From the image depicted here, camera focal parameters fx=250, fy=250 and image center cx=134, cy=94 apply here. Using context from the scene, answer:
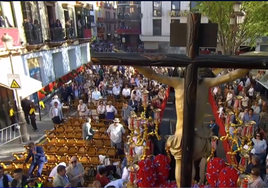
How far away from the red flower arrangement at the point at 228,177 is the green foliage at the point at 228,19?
30.5 feet

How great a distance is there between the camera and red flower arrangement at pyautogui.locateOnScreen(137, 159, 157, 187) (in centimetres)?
339

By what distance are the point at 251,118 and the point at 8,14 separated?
Result: 12.5 m

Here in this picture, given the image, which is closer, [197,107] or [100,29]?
[197,107]

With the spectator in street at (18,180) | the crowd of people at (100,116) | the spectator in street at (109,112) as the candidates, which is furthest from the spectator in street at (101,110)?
the spectator in street at (18,180)

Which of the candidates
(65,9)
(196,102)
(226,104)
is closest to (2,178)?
(196,102)

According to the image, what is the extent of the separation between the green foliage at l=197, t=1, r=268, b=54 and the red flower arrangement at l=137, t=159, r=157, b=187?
940 cm

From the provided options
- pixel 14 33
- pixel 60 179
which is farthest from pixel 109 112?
pixel 14 33

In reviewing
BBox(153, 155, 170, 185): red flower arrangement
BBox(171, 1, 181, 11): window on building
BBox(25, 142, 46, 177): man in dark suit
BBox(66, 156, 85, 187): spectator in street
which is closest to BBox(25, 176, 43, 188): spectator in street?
BBox(66, 156, 85, 187): spectator in street

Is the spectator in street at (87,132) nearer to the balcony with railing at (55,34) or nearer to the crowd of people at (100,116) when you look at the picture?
the crowd of people at (100,116)

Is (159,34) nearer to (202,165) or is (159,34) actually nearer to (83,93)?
(83,93)

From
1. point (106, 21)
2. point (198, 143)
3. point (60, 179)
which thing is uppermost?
point (106, 21)

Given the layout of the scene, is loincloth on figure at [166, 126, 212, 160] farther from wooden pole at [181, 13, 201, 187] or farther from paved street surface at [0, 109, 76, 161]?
paved street surface at [0, 109, 76, 161]

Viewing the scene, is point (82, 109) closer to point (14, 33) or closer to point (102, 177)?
point (102, 177)

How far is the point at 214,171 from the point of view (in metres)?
3.51
